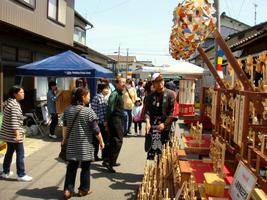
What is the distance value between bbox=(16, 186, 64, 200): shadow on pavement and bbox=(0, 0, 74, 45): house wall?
7.03 meters

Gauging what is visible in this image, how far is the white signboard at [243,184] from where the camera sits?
3.02 meters

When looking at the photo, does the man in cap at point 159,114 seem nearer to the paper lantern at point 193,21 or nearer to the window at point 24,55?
the paper lantern at point 193,21

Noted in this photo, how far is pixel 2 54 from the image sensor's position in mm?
11633

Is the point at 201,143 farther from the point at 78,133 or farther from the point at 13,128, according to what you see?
the point at 13,128

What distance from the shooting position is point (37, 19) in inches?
572

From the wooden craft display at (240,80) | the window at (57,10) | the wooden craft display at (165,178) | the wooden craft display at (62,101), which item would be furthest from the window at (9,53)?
the wooden craft display at (240,80)

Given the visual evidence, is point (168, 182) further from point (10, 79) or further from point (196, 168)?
point (10, 79)

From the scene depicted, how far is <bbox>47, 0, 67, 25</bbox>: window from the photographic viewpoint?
637 inches

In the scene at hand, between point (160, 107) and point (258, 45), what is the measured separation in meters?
6.42

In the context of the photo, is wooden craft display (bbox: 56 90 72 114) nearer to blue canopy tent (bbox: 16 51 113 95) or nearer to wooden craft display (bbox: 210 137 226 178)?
blue canopy tent (bbox: 16 51 113 95)

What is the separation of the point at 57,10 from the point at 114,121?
35.9ft

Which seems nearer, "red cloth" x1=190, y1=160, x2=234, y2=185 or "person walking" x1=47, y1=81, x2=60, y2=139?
"red cloth" x1=190, y1=160, x2=234, y2=185

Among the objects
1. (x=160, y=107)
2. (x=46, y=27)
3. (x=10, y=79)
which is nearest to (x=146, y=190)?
(x=160, y=107)

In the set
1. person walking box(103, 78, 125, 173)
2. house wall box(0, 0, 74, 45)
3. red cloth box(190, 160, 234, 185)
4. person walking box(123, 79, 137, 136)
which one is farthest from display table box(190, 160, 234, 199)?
house wall box(0, 0, 74, 45)
